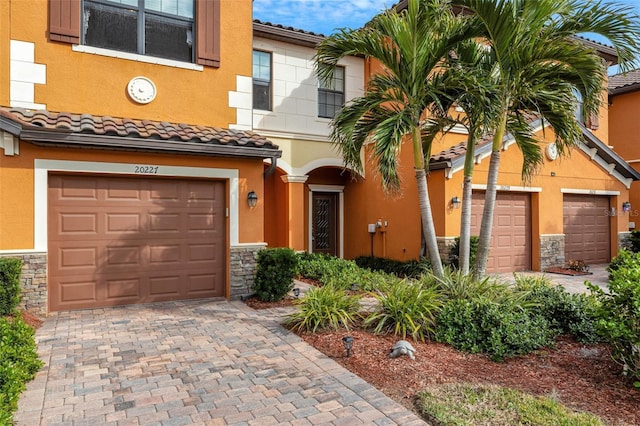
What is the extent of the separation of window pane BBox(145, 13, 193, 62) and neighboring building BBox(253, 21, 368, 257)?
355cm

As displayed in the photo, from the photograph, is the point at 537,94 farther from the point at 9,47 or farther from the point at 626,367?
the point at 9,47

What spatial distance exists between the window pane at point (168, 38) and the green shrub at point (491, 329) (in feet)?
23.8

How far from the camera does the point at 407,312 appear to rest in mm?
6094

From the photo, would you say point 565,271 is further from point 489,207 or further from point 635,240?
point 489,207

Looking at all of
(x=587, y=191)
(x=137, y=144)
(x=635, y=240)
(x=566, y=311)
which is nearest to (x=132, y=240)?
(x=137, y=144)

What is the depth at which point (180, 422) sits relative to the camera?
378cm

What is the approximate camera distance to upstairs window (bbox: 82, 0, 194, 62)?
8.10 meters

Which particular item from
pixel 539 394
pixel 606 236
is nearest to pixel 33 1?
pixel 539 394

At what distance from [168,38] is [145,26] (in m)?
0.47

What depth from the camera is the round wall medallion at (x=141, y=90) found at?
8297 millimetres

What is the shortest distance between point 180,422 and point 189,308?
443 cm

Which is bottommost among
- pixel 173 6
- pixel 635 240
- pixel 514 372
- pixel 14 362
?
pixel 514 372

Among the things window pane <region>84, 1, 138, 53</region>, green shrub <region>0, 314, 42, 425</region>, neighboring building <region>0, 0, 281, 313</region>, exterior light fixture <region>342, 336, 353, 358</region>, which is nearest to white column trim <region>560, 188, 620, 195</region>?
neighboring building <region>0, 0, 281, 313</region>

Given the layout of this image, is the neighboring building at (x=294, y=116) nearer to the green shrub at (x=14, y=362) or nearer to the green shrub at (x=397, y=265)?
the green shrub at (x=397, y=265)
